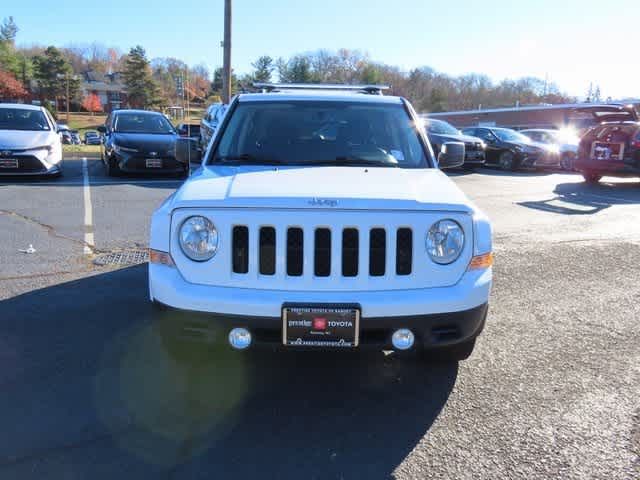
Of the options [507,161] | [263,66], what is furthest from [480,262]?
[263,66]

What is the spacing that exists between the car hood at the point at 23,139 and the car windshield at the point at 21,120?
1.18ft

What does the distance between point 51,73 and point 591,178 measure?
7693 cm

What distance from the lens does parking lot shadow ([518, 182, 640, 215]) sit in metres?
10.1

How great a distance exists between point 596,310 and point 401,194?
9.11 feet

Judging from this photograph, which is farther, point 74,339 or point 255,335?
point 74,339

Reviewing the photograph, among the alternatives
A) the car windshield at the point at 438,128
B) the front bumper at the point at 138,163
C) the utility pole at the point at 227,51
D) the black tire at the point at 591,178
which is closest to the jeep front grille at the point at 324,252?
the front bumper at the point at 138,163

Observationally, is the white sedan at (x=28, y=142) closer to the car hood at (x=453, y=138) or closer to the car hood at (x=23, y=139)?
the car hood at (x=23, y=139)

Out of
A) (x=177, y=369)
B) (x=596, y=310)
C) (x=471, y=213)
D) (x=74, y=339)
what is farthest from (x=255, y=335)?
(x=596, y=310)

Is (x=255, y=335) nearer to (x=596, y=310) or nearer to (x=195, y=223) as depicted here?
(x=195, y=223)

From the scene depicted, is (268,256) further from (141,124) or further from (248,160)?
(141,124)

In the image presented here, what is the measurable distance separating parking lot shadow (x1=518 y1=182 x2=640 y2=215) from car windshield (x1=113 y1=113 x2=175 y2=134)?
8.22m

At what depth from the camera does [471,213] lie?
119 inches

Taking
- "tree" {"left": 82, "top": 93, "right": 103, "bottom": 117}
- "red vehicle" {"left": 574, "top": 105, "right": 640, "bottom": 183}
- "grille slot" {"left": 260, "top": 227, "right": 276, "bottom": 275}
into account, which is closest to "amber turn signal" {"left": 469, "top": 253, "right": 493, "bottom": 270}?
"grille slot" {"left": 260, "top": 227, "right": 276, "bottom": 275}

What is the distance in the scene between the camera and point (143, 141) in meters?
12.1
